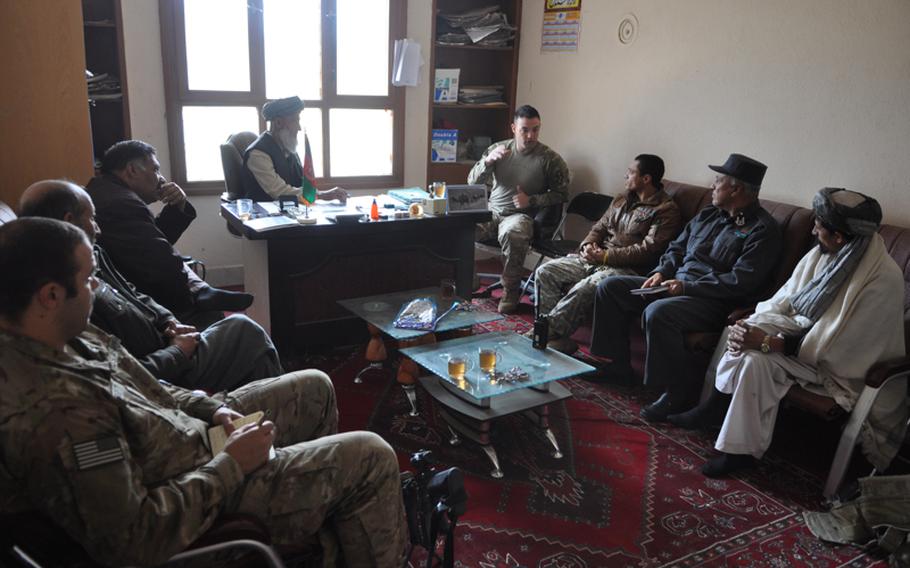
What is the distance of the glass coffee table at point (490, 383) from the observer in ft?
7.81

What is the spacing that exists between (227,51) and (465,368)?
116 inches

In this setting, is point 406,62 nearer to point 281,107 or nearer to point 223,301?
Answer: point 281,107

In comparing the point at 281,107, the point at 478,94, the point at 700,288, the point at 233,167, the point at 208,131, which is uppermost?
the point at 478,94

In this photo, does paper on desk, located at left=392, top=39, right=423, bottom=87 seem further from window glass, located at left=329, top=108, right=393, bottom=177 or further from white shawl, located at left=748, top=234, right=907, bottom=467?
white shawl, located at left=748, top=234, right=907, bottom=467

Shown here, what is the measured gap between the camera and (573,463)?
255 cm

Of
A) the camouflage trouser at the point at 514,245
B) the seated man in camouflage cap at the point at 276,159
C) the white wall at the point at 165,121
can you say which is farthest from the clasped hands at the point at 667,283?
the white wall at the point at 165,121

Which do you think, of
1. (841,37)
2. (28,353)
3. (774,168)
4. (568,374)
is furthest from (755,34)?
(28,353)

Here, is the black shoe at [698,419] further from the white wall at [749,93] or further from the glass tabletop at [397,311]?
the white wall at [749,93]

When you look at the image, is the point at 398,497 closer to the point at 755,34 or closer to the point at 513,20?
the point at 755,34

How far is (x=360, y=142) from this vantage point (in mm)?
4848

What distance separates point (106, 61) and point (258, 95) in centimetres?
90

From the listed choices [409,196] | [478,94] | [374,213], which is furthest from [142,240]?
[478,94]

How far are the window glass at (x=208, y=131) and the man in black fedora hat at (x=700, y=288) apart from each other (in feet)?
8.83

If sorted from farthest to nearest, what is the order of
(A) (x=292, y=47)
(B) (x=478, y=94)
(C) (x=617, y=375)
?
(B) (x=478, y=94) < (A) (x=292, y=47) < (C) (x=617, y=375)
